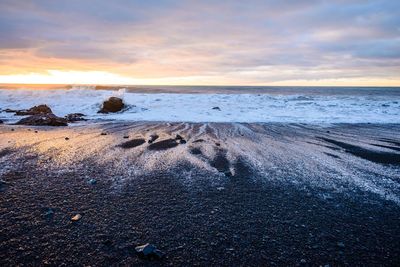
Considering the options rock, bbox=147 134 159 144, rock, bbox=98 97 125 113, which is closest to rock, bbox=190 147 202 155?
rock, bbox=147 134 159 144

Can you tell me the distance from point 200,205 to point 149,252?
3.87 feet

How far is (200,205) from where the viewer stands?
3.57 m

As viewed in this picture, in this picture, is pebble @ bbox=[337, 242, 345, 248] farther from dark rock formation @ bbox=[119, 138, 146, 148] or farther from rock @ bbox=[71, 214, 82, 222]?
dark rock formation @ bbox=[119, 138, 146, 148]

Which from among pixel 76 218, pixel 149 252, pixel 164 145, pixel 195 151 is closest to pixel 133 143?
pixel 164 145

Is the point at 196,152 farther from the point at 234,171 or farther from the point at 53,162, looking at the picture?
the point at 53,162

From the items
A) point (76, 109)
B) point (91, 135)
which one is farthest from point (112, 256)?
point (76, 109)

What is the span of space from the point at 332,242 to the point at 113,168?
371 centimetres

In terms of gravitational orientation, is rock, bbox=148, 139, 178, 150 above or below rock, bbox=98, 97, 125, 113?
below

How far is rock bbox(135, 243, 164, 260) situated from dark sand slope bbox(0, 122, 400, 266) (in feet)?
0.18

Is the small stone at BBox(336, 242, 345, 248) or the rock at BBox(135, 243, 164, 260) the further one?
the small stone at BBox(336, 242, 345, 248)

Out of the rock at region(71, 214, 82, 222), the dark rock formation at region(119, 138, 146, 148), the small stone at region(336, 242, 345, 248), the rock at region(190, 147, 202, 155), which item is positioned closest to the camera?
the small stone at region(336, 242, 345, 248)

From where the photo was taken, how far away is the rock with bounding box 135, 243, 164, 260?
97.4 inches

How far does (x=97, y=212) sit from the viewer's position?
3307 mm

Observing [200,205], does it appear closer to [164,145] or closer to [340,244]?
[340,244]
